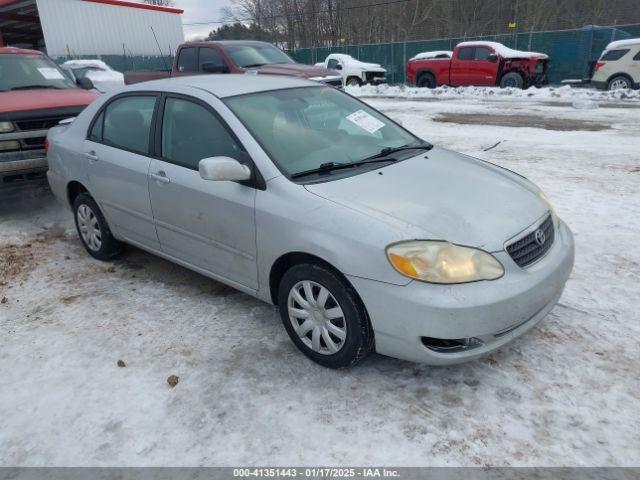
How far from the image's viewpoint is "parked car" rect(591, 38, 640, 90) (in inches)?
617

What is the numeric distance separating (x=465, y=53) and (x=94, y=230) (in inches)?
703

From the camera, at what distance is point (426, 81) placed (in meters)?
21.0

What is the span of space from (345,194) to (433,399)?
48.0 inches

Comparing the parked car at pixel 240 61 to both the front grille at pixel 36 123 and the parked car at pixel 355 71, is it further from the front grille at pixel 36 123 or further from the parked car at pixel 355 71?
the parked car at pixel 355 71

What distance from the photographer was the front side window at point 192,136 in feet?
11.0

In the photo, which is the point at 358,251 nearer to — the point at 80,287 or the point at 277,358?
the point at 277,358

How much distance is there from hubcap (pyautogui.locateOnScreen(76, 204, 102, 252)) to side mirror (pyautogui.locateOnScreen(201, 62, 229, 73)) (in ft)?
20.8

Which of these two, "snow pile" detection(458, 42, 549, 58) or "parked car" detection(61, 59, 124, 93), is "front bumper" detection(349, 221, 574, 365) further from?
"snow pile" detection(458, 42, 549, 58)

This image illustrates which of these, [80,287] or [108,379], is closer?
[108,379]

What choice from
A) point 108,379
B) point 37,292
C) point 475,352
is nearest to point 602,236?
point 475,352

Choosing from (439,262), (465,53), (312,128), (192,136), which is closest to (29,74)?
(192,136)

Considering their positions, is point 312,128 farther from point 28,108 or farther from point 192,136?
point 28,108

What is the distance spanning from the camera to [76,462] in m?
2.42

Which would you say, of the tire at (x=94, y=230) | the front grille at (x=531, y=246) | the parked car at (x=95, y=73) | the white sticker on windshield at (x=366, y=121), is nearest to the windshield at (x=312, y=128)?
the white sticker on windshield at (x=366, y=121)
